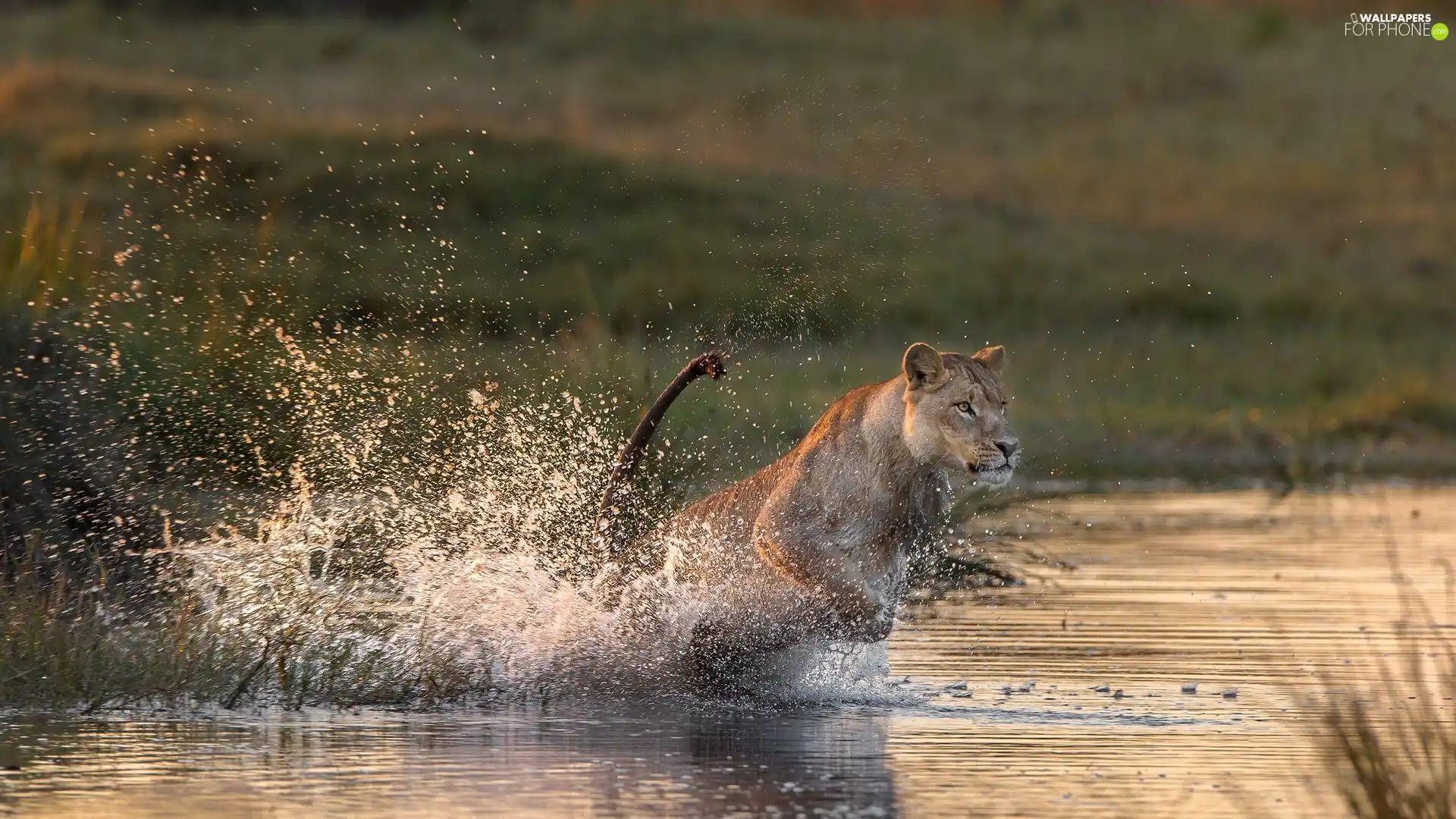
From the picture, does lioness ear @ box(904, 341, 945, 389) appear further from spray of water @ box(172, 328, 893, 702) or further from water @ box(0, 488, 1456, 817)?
water @ box(0, 488, 1456, 817)

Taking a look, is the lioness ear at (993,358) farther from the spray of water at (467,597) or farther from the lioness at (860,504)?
the spray of water at (467,597)

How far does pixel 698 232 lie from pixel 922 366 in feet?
70.8

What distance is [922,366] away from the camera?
9219 mm

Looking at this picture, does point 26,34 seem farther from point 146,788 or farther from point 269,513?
point 146,788

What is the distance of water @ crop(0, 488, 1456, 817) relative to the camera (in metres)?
7.55

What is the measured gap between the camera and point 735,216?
104 feet

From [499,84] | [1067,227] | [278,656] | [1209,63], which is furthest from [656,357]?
[1209,63]

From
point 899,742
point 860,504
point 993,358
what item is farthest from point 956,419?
point 899,742

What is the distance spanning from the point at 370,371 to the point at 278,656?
4.26 m

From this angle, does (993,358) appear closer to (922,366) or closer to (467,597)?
(922,366)

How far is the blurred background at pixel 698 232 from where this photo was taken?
12.2 meters

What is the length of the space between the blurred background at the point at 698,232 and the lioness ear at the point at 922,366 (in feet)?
9.98

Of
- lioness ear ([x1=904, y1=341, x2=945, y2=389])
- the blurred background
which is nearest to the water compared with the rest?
lioness ear ([x1=904, y1=341, x2=945, y2=389])

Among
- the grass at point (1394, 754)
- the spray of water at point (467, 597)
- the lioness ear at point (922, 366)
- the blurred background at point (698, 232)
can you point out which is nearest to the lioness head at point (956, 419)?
the lioness ear at point (922, 366)
